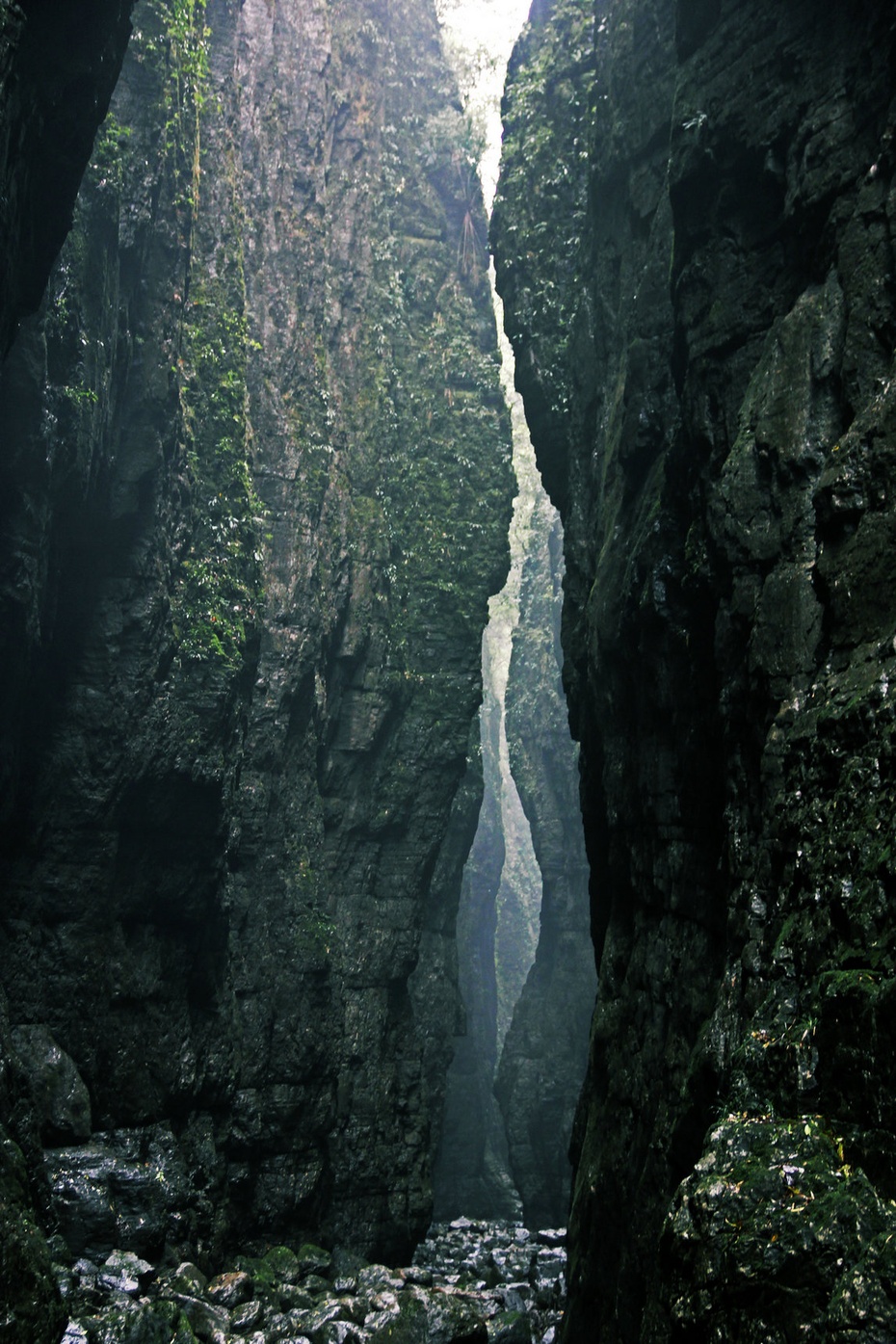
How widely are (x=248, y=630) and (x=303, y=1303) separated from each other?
8.96 metres

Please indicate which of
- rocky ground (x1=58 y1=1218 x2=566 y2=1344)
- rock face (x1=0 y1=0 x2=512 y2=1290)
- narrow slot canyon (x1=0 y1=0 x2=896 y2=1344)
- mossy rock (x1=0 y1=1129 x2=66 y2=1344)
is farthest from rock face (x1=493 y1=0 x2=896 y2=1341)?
rock face (x1=0 y1=0 x2=512 y2=1290)

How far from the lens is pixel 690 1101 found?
6.36 metres

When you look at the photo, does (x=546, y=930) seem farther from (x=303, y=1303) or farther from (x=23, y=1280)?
(x=23, y=1280)

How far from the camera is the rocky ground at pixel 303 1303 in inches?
361

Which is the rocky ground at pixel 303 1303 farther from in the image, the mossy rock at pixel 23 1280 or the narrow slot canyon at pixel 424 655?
the mossy rock at pixel 23 1280

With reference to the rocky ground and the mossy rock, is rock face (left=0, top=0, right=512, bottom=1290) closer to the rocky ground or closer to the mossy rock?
the rocky ground

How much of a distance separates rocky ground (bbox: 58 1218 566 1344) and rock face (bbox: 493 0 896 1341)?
2328 mm

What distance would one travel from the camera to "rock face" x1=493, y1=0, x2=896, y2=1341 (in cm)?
399

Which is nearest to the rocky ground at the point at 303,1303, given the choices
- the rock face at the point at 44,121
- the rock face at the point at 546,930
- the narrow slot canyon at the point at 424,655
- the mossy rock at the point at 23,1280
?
the narrow slot canyon at the point at 424,655

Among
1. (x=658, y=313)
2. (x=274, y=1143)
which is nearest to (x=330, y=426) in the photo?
(x=658, y=313)

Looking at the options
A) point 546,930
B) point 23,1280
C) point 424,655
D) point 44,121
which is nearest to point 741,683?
point 23,1280

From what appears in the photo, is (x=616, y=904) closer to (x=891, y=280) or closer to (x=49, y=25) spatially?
(x=891, y=280)

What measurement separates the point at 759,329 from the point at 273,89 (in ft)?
57.8

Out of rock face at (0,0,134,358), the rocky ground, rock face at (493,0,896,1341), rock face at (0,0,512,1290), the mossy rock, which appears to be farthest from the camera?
rock face at (0,0,512,1290)
